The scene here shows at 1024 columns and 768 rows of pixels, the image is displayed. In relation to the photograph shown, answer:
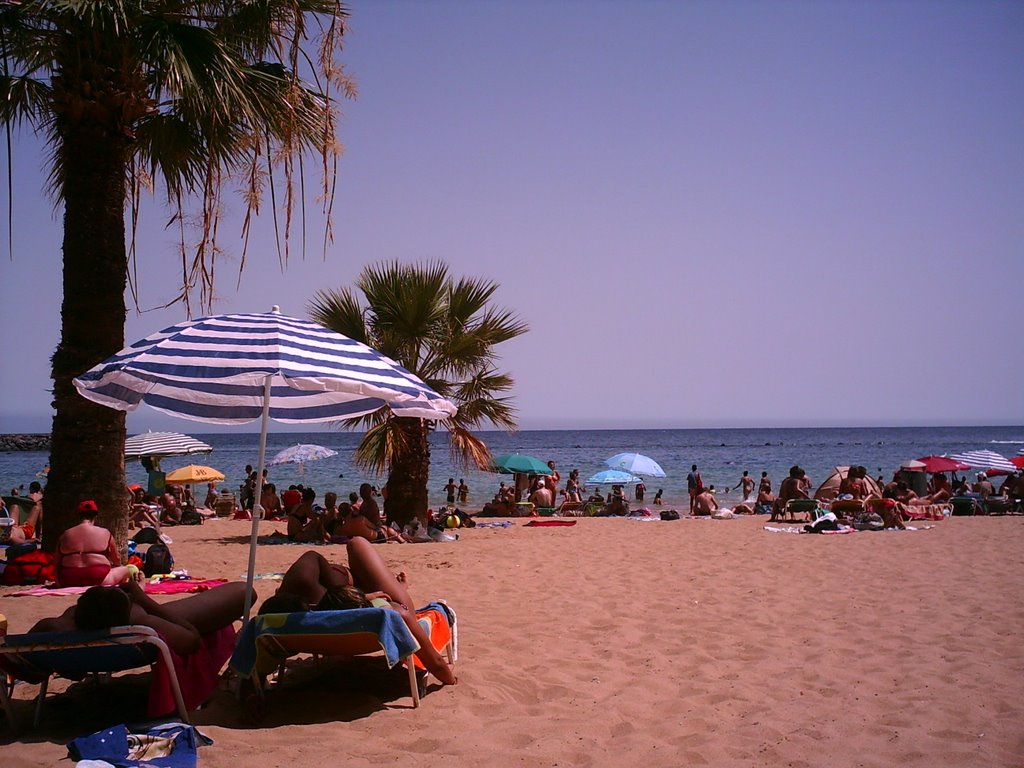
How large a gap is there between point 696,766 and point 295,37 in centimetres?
628

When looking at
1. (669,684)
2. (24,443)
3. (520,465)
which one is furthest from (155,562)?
(24,443)

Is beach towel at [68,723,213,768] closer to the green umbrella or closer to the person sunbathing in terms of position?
the person sunbathing

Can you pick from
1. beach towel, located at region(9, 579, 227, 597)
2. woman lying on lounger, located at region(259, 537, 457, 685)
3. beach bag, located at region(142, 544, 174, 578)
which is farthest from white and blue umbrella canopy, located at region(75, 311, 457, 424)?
beach bag, located at region(142, 544, 174, 578)

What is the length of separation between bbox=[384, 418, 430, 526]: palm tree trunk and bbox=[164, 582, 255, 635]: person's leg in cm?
841

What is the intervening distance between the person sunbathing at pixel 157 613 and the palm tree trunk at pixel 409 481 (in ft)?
27.4

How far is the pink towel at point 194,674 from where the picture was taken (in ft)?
12.1

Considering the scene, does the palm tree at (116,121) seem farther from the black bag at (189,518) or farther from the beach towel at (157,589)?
the black bag at (189,518)

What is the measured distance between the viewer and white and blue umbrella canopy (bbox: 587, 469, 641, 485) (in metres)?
21.8

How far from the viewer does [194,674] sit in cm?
401

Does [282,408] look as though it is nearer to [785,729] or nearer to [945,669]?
[785,729]

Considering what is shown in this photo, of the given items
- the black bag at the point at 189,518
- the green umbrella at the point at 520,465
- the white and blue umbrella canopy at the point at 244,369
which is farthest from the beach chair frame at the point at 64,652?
the green umbrella at the point at 520,465

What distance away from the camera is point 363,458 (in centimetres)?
1248

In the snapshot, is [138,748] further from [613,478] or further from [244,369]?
[613,478]

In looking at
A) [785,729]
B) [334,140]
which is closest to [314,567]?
[785,729]
